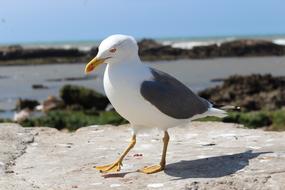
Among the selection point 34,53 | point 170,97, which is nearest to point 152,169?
point 170,97

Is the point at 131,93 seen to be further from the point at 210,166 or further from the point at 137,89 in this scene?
the point at 210,166

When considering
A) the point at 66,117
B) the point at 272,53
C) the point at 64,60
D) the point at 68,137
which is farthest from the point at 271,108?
the point at 64,60

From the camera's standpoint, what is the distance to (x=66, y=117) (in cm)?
1200

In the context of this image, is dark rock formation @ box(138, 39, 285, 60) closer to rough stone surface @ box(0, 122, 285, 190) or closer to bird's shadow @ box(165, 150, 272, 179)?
rough stone surface @ box(0, 122, 285, 190)

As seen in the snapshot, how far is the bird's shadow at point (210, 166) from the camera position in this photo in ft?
14.9

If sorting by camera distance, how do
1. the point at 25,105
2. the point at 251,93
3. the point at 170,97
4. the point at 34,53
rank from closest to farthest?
the point at 170,97
the point at 25,105
the point at 251,93
the point at 34,53

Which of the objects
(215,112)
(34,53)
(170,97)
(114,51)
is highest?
(114,51)

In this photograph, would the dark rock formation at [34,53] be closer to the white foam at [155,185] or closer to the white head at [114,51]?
the white head at [114,51]

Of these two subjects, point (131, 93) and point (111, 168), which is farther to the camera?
point (111, 168)

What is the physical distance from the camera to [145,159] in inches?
212

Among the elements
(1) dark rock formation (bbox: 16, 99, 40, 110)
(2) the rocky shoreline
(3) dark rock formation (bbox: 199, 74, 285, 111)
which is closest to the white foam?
(3) dark rock formation (bbox: 199, 74, 285, 111)

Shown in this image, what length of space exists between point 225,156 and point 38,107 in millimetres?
15996

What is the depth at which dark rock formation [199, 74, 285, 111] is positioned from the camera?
735 inches

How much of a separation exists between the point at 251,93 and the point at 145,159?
625 inches
